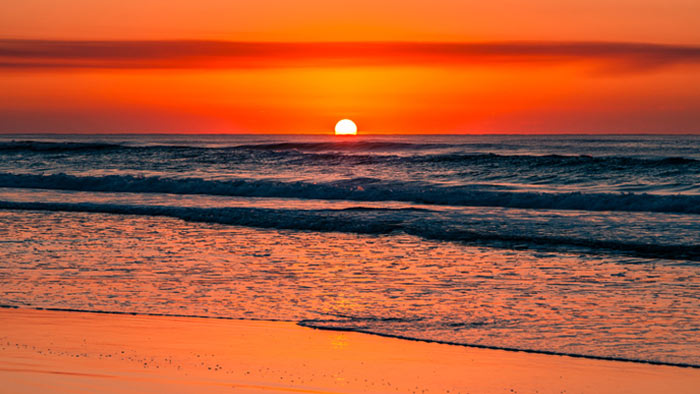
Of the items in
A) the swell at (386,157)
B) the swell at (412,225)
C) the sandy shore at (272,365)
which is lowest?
the sandy shore at (272,365)

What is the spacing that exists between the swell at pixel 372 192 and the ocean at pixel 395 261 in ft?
0.33

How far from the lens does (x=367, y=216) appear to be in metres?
17.5

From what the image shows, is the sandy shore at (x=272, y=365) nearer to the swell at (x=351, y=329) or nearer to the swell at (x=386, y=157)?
the swell at (x=351, y=329)

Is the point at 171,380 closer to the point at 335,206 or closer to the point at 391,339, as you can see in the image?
the point at 391,339

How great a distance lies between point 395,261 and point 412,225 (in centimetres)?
465

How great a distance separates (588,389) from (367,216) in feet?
39.7

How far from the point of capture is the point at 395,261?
36.4 ft

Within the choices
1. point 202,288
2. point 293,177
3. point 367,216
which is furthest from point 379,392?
point 293,177

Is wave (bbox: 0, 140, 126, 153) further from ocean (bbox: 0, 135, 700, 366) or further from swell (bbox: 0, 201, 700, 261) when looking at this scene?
swell (bbox: 0, 201, 700, 261)

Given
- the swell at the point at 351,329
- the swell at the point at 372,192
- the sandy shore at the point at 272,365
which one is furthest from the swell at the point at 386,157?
the sandy shore at the point at 272,365

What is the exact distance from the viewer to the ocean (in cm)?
747

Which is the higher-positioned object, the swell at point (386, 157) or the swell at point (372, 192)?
the swell at point (386, 157)

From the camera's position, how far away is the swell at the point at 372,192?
834 inches

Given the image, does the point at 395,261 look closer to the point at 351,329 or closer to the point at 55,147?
the point at 351,329
